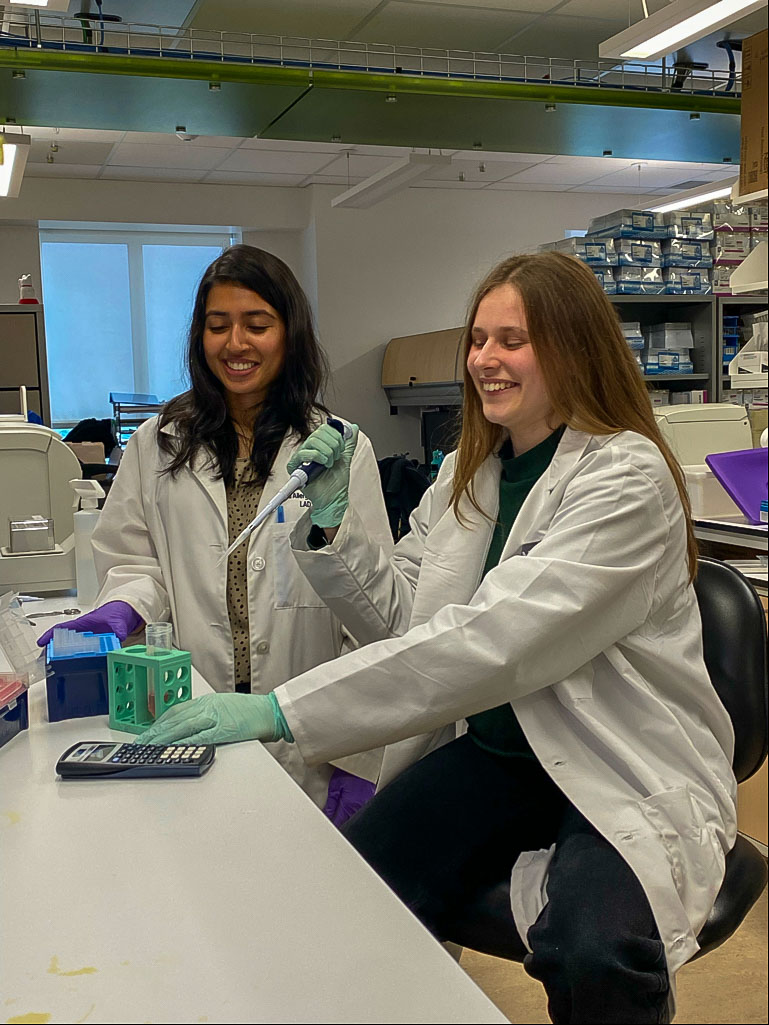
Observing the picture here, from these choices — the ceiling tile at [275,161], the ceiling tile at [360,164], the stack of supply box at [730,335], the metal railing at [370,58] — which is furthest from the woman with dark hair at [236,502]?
the ceiling tile at [360,164]

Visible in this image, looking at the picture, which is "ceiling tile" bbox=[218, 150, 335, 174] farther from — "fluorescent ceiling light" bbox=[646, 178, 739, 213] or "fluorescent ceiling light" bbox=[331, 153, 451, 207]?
"fluorescent ceiling light" bbox=[646, 178, 739, 213]

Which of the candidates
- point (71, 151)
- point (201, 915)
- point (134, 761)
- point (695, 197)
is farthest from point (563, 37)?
point (201, 915)

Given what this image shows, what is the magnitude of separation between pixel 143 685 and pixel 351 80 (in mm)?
3725

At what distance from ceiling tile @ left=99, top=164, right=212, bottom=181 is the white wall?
119 mm

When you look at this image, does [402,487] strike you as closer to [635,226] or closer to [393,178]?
[635,226]

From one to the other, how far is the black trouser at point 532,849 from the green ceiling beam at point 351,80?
349 cm

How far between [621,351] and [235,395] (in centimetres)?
76

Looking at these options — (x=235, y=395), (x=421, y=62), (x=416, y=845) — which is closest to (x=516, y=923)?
(x=416, y=845)

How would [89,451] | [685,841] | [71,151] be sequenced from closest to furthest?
[685,841], [89,451], [71,151]

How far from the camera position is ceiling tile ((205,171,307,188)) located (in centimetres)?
764

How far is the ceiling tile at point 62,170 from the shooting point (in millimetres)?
7203

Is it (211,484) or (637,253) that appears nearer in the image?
(211,484)

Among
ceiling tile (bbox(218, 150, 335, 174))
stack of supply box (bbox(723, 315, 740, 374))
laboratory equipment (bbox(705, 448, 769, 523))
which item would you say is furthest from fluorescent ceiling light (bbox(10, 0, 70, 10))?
ceiling tile (bbox(218, 150, 335, 174))

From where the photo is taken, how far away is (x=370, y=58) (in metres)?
5.38
